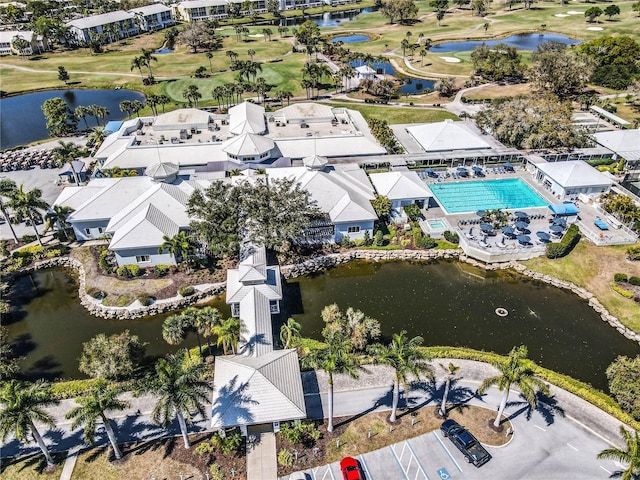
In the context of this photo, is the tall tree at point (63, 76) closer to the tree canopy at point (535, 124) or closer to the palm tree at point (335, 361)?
the tree canopy at point (535, 124)

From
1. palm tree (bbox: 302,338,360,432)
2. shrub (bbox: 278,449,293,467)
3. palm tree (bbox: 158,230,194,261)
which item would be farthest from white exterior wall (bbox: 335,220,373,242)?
shrub (bbox: 278,449,293,467)

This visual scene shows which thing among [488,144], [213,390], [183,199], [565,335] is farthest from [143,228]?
[488,144]

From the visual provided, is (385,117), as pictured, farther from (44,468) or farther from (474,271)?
(44,468)

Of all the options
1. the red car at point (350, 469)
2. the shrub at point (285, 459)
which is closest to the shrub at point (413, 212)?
the red car at point (350, 469)

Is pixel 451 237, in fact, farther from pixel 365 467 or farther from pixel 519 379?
pixel 365 467

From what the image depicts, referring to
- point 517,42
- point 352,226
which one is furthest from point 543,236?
point 517,42

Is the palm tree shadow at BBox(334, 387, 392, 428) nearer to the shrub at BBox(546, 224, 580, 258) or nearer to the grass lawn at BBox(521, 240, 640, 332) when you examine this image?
the grass lawn at BBox(521, 240, 640, 332)
